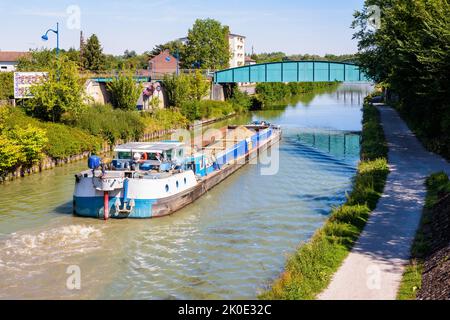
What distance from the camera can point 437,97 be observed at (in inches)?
1298

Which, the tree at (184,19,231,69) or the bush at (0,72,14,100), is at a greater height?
the tree at (184,19,231,69)

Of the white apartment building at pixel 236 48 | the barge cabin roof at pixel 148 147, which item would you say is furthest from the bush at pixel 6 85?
the white apartment building at pixel 236 48

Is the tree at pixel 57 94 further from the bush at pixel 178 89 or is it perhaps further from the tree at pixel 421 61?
the bush at pixel 178 89

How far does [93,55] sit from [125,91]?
36.4m

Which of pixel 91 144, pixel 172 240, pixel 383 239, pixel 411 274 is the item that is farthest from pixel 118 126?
pixel 411 274

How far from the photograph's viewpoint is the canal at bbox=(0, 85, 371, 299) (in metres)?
18.0

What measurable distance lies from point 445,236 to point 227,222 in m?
9.83

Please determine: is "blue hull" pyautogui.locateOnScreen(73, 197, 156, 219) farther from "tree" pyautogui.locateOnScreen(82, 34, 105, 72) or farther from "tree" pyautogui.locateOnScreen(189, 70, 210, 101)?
"tree" pyautogui.locateOnScreen(82, 34, 105, 72)

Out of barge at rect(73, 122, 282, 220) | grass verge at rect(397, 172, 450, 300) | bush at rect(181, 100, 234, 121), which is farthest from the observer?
bush at rect(181, 100, 234, 121)

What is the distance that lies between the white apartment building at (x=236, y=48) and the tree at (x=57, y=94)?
102 m

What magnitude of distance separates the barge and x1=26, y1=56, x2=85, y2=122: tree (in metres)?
13.7

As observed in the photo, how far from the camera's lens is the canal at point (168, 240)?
17969 millimetres
